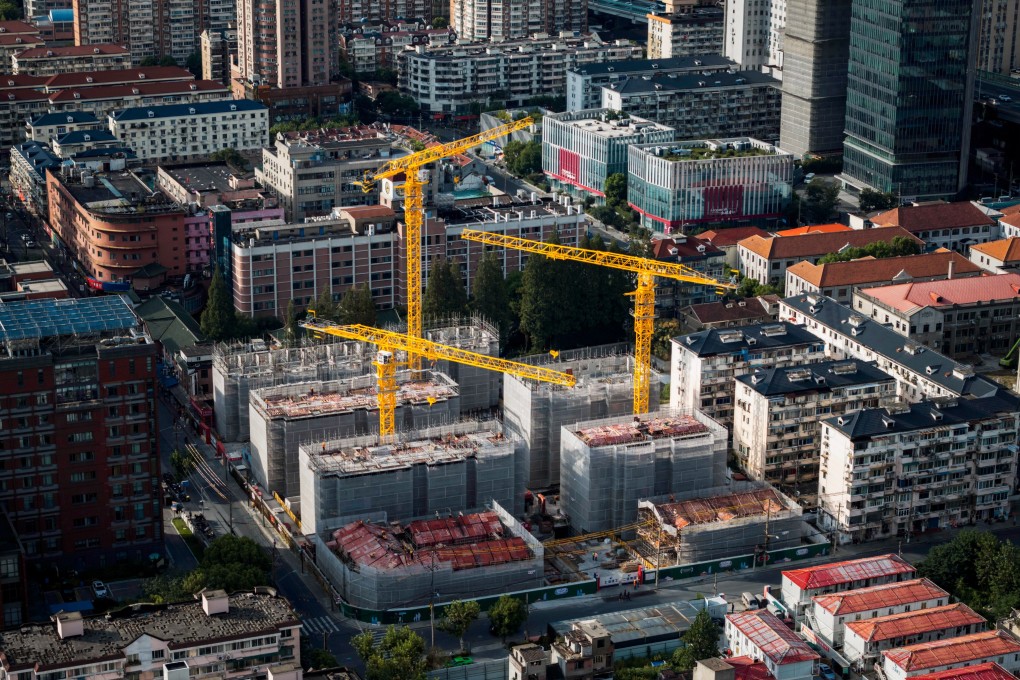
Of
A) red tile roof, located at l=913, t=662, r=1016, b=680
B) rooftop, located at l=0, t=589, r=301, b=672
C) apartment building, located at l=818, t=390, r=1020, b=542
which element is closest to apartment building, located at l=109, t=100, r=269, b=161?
apartment building, located at l=818, t=390, r=1020, b=542

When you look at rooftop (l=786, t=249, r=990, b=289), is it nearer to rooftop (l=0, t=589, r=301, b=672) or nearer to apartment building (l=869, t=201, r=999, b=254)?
apartment building (l=869, t=201, r=999, b=254)

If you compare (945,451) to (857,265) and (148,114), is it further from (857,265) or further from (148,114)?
(148,114)

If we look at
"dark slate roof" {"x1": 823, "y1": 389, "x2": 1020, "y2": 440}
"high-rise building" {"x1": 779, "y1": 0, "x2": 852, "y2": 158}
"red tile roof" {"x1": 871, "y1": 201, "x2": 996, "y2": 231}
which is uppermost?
"high-rise building" {"x1": 779, "y1": 0, "x2": 852, "y2": 158}

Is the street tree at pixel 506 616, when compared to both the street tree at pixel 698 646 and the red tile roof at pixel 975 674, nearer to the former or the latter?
the street tree at pixel 698 646

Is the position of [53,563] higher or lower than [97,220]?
lower

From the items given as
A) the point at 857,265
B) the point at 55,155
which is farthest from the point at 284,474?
the point at 55,155

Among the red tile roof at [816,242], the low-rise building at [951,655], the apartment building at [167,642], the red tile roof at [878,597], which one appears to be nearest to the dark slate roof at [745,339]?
the red tile roof at [878,597]
